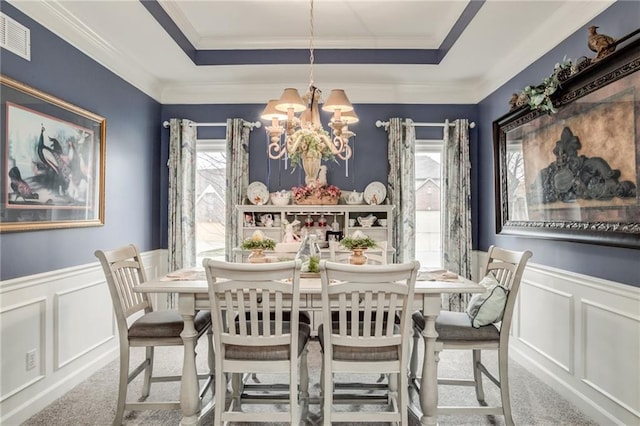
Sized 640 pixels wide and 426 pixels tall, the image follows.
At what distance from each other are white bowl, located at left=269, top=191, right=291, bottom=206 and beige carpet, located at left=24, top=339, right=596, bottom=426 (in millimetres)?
1748

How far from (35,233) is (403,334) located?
2503 millimetres

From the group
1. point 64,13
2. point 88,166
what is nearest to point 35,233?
point 88,166

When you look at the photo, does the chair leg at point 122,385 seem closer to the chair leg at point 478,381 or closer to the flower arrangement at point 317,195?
the chair leg at point 478,381

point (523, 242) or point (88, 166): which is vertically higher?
point (88, 166)

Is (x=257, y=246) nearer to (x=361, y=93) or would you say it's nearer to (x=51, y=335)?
(x=51, y=335)

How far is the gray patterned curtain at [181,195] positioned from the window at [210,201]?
17 cm

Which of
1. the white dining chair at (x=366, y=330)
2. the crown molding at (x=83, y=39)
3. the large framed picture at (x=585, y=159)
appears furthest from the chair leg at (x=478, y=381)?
the crown molding at (x=83, y=39)

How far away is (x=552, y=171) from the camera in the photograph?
2920 millimetres

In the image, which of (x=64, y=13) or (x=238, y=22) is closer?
(x=64, y=13)

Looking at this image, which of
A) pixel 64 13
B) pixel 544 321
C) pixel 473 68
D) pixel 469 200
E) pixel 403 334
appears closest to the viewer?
pixel 403 334

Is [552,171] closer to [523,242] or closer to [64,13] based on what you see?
[523,242]

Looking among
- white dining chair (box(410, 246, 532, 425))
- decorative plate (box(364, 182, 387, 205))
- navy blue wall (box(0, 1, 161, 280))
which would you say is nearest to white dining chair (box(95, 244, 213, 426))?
navy blue wall (box(0, 1, 161, 280))

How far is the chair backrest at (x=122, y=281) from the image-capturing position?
7.64 feet

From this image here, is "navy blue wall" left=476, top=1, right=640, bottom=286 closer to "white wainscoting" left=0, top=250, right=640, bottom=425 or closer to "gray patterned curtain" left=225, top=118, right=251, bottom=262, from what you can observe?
"white wainscoting" left=0, top=250, right=640, bottom=425
